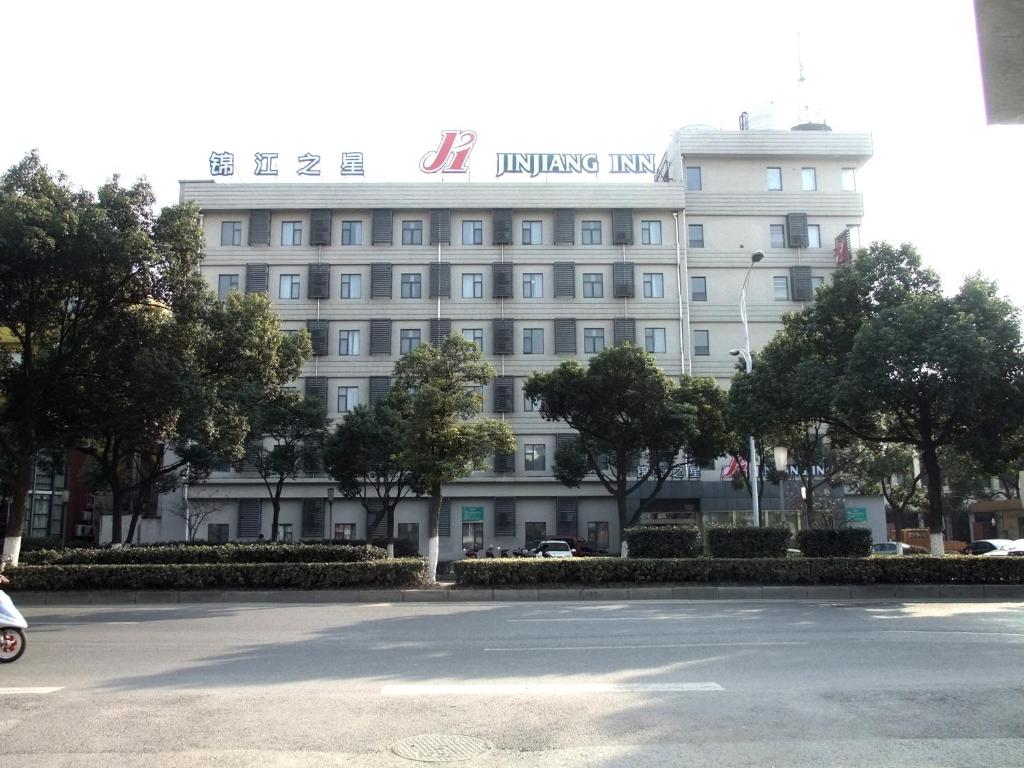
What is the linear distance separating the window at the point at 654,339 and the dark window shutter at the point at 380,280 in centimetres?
1365

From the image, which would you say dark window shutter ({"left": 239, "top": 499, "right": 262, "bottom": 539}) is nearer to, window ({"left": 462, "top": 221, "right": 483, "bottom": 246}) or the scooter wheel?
window ({"left": 462, "top": 221, "right": 483, "bottom": 246})

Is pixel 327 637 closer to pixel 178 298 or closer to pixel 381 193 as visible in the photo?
pixel 178 298

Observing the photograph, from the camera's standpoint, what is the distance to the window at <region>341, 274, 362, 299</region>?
143ft

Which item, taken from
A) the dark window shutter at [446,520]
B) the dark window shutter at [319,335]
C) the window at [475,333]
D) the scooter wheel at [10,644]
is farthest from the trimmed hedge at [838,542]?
the dark window shutter at [319,335]

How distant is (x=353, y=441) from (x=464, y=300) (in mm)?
11792

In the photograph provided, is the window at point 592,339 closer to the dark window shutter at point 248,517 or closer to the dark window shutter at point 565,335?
the dark window shutter at point 565,335

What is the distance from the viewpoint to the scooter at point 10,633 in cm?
934

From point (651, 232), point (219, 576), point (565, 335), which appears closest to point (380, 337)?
point (565, 335)

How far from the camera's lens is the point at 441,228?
43.9 metres

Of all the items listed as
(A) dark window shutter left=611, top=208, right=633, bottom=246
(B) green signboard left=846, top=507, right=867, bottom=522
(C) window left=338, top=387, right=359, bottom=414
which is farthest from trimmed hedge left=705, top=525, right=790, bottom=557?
(C) window left=338, top=387, right=359, bottom=414

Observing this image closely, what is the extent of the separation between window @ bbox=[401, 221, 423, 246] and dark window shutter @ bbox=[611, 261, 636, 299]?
10.4 metres

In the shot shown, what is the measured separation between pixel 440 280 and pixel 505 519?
12888 millimetres

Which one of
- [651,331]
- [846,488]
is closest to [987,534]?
[846,488]

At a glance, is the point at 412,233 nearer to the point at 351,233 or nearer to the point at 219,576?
the point at 351,233
